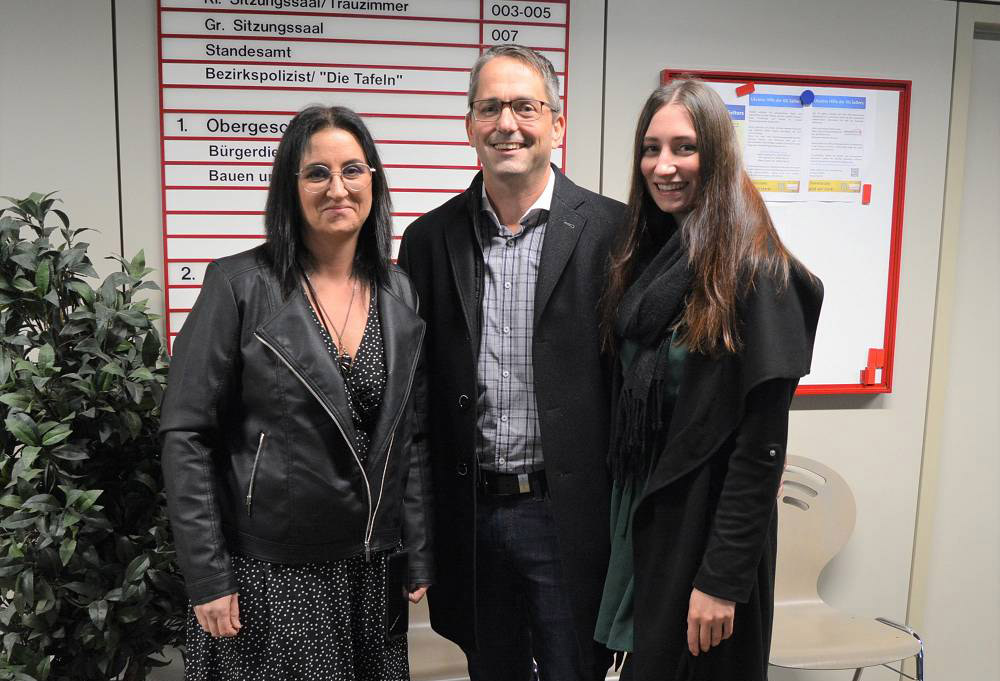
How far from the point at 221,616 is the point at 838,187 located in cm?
232

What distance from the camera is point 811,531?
Result: 2.62m

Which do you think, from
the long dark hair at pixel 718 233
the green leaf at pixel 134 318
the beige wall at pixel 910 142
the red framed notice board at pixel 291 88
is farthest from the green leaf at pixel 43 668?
the beige wall at pixel 910 142

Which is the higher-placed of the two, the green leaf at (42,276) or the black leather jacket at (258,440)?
the green leaf at (42,276)

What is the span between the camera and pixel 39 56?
2166 mm

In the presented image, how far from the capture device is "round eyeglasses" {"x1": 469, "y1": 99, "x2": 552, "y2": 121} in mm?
1631

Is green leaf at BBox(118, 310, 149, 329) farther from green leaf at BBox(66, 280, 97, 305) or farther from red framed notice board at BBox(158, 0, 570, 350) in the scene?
red framed notice board at BBox(158, 0, 570, 350)

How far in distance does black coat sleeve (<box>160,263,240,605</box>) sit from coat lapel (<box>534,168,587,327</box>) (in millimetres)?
637

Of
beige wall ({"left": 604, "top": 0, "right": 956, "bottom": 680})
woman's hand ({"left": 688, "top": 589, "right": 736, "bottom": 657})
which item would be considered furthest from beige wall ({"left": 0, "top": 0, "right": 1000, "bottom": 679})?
woman's hand ({"left": 688, "top": 589, "right": 736, "bottom": 657})

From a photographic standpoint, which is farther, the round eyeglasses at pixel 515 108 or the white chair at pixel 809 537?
the white chair at pixel 809 537

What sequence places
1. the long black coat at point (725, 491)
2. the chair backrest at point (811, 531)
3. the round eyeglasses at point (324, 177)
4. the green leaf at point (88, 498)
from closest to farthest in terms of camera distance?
the long black coat at point (725, 491)
the round eyeglasses at point (324, 177)
the green leaf at point (88, 498)
the chair backrest at point (811, 531)

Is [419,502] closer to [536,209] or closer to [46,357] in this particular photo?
[536,209]

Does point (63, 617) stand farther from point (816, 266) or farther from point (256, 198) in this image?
point (816, 266)

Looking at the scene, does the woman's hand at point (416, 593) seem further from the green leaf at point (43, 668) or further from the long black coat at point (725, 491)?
the green leaf at point (43, 668)

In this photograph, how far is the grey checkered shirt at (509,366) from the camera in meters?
1.68
